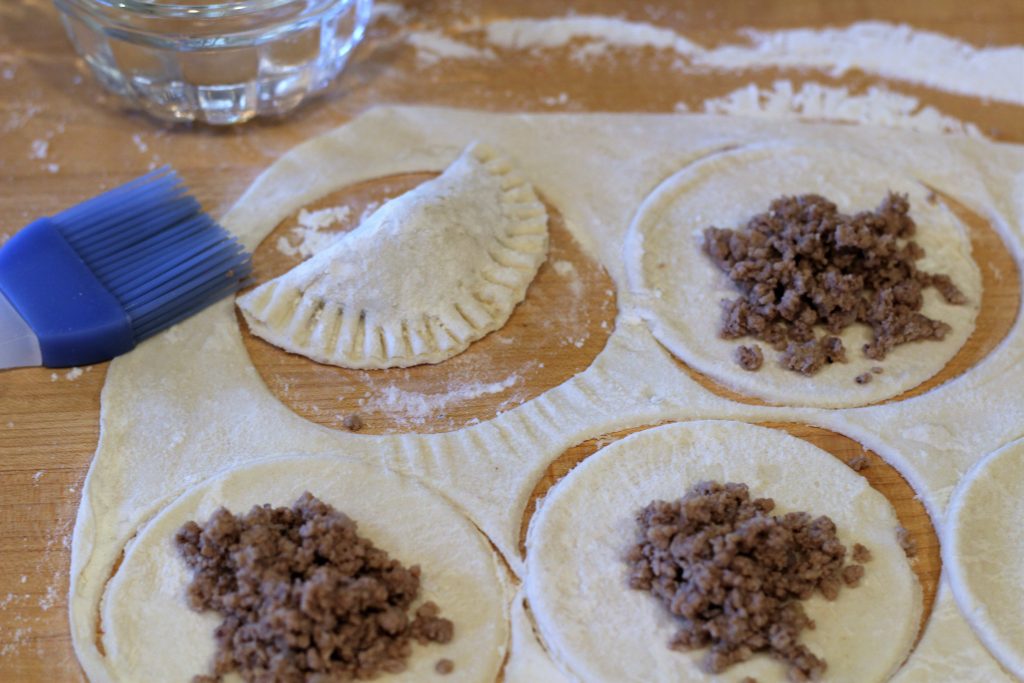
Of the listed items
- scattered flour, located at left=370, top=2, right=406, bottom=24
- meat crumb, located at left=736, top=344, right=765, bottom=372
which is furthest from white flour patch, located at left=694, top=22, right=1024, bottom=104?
meat crumb, located at left=736, top=344, right=765, bottom=372

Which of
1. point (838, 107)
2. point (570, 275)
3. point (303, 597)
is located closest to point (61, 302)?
point (303, 597)

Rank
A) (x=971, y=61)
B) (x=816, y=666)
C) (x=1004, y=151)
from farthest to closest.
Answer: (x=971, y=61), (x=1004, y=151), (x=816, y=666)

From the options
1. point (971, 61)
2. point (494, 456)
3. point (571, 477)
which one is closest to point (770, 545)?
point (571, 477)

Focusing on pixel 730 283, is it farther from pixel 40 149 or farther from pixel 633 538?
pixel 40 149

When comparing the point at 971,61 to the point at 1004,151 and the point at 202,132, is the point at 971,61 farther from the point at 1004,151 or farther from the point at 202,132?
the point at 202,132

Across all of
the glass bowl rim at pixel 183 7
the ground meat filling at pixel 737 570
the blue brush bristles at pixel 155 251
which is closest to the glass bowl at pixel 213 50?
the glass bowl rim at pixel 183 7

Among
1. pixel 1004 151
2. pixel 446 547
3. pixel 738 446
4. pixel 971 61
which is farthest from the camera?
pixel 971 61

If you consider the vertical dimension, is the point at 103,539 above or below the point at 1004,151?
below

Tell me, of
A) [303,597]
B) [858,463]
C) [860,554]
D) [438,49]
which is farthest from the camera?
[438,49]
